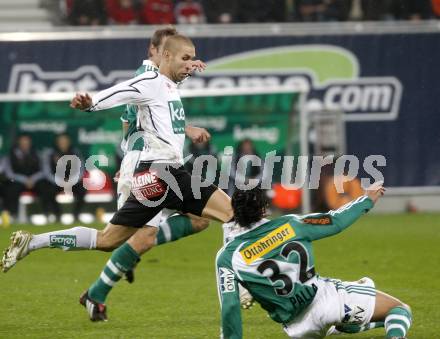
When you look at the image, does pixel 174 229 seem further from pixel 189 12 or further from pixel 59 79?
pixel 189 12

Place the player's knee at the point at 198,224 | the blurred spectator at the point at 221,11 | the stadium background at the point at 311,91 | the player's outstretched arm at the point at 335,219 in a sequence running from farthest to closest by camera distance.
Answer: the blurred spectator at the point at 221,11, the stadium background at the point at 311,91, the player's knee at the point at 198,224, the player's outstretched arm at the point at 335,219

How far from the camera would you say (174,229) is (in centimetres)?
884

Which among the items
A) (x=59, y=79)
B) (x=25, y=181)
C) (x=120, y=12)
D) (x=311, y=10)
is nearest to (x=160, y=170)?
(x=25, y=181)

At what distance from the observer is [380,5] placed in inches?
810

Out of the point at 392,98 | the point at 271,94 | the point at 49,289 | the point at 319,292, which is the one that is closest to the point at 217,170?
the point at 271,94

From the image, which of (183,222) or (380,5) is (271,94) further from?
(183,222)

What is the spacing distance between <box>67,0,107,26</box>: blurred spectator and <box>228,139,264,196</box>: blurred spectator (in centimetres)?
405

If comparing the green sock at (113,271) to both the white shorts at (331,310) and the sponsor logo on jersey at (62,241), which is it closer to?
the sponsor logo on jersey at (62,241)

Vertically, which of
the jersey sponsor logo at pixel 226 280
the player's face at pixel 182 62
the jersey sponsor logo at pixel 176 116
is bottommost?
the jersey sponsor logo at pixel 226 280

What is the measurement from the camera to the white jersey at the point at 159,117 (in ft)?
26.1

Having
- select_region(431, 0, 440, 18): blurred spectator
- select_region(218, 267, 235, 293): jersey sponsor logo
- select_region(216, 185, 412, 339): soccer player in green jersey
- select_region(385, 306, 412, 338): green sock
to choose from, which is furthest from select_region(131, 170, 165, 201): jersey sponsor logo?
select_region(431, 0, 440, 18): blurred spectator

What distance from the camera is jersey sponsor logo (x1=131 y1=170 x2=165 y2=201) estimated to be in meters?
8.01

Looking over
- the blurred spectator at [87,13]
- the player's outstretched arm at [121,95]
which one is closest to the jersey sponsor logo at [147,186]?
the player's outstretched arm at [121,95]

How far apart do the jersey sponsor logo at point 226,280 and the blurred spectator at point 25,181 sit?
11.0 metres
